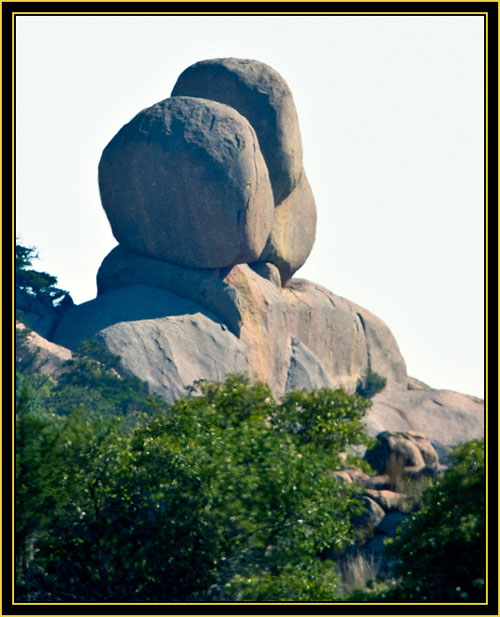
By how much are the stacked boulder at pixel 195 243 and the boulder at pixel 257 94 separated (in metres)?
0.04

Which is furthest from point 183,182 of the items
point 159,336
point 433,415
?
point 433,415

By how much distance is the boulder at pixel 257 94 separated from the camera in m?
46.6

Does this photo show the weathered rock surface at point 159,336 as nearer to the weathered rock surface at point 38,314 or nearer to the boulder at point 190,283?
the boulder at point 190,283

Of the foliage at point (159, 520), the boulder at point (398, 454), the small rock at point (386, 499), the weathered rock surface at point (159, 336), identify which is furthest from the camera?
→ the weathered rock surface at point (159, 336)

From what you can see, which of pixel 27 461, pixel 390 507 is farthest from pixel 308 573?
pixel 390 507

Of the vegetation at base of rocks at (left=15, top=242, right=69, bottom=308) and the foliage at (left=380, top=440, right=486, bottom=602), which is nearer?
the foliage at (left=380, top=440, right=486, bottom=602)

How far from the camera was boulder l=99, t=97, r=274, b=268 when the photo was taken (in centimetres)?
4275

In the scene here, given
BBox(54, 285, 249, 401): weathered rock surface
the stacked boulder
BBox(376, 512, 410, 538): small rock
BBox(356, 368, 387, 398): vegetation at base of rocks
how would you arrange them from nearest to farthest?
BBox(376, 512, 410, 538): small rock
BBox(54, 285, 249, 401): weathered rock surface
the stacked boulder
BBox(356, 368, 387, 398): vegetation at base of rocks

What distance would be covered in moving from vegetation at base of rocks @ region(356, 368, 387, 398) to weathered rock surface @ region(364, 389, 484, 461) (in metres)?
0.23

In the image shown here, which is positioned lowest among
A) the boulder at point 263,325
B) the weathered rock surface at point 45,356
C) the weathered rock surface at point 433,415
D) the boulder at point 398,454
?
the boulder at point 398,454

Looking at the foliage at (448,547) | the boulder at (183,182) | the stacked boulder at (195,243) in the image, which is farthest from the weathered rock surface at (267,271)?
the foliage at (448,547)

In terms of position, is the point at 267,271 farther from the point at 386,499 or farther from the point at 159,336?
the point at 386,499

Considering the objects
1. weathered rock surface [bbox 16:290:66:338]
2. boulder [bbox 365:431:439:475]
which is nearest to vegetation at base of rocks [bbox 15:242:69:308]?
weathered rock surface [bbox 16:290:66:338]

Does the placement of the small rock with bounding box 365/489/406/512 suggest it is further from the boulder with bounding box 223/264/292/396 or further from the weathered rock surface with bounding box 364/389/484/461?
the weathered rock surface with bounding box 364/389/484/461
